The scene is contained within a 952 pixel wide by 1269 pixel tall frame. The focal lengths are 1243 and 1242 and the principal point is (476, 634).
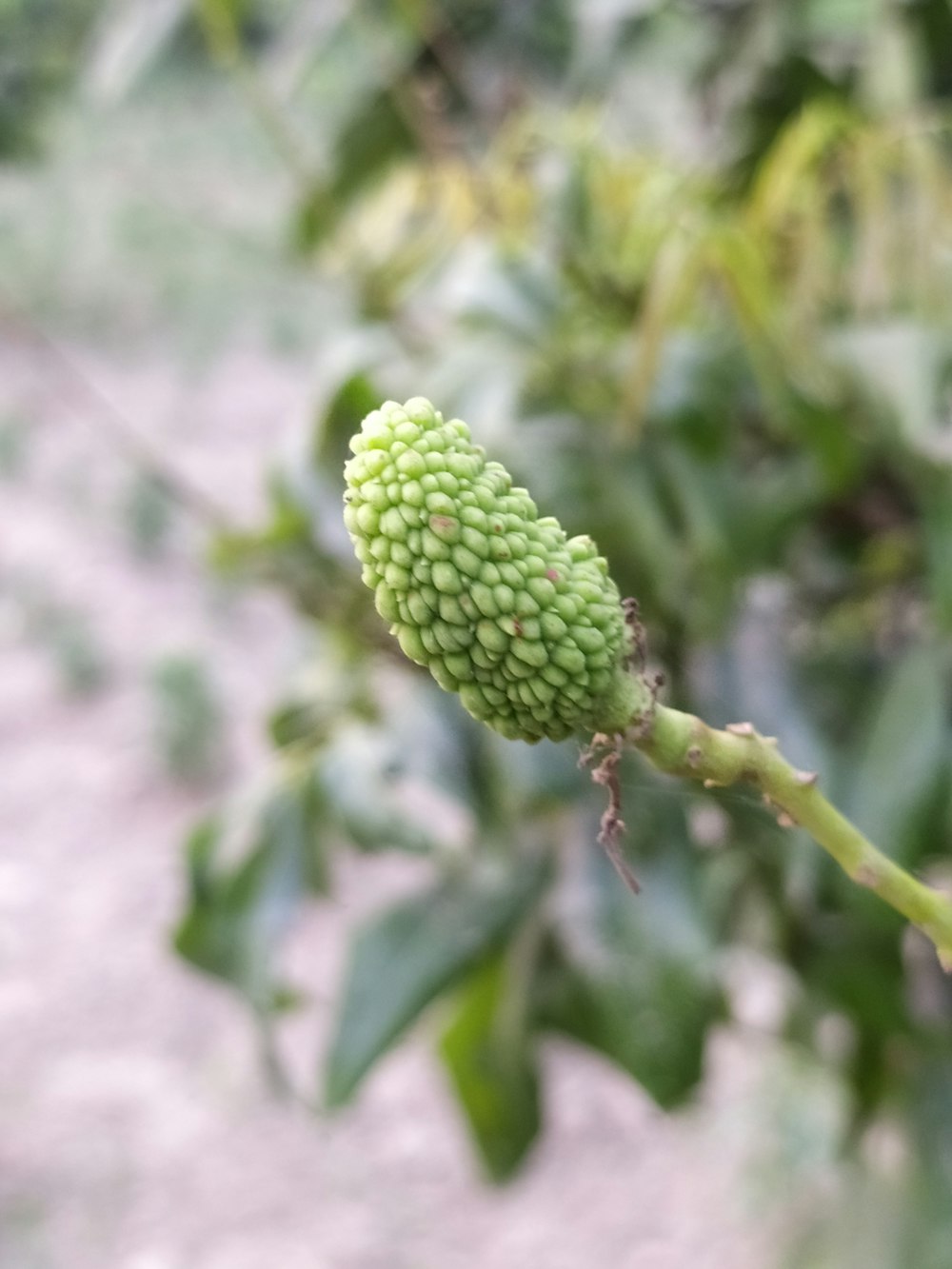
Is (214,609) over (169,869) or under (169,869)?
over

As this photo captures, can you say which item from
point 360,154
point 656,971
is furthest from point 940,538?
point 360,154

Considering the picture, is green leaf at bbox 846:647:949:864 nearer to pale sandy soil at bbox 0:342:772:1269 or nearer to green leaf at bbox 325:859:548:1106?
green leaf at bbox 325:859:548:1106

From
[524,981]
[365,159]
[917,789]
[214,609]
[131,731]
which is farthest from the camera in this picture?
[214,609]

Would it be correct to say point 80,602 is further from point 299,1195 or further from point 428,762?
point 428,762

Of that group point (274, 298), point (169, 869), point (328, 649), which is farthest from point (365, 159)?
point (274, 298)

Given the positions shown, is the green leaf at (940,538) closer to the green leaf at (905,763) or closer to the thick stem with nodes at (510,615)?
the green leaf at (905,763)

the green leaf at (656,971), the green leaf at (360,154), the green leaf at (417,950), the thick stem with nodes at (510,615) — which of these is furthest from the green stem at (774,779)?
the green leaf at (360,154)

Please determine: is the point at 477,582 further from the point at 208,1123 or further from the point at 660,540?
the point at 208,1123
